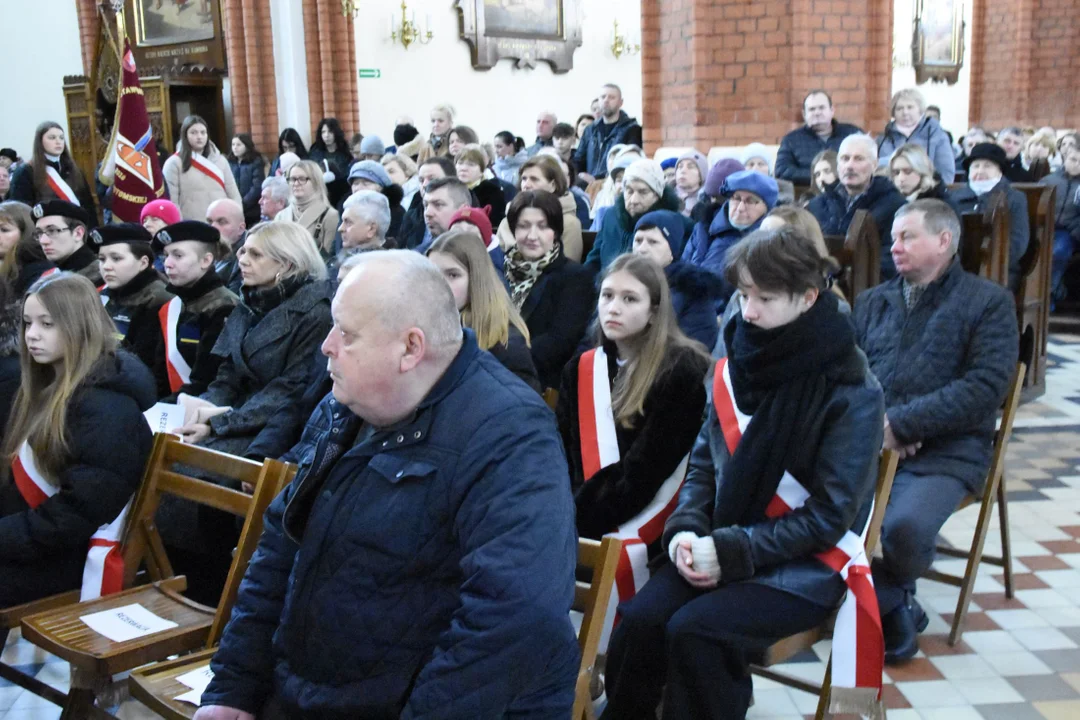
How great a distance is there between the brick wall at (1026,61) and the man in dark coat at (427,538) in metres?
15.5

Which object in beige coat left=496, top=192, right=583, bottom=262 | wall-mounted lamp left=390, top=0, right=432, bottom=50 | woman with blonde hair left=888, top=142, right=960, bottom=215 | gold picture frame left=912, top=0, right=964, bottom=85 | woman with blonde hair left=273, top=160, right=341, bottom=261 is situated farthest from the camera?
gold picture frame left=912, top=0, right=964, bottom=85

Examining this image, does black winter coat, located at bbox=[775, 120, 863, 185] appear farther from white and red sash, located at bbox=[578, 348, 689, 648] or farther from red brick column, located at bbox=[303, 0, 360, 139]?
red brick column, located at bbox=[303, 0, 360, 139]

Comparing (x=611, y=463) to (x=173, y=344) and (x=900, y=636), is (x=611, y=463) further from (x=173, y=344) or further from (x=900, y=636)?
(x=173, y=344)

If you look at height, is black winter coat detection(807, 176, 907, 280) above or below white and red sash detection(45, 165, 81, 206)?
below

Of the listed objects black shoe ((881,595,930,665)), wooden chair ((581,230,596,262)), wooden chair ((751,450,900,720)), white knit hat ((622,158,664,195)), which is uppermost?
white knit hat ((622,158,664,195))

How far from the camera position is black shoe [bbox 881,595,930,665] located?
333 cm

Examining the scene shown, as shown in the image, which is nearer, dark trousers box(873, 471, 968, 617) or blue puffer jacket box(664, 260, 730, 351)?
dark trousers box(873, 471, 968, 617)

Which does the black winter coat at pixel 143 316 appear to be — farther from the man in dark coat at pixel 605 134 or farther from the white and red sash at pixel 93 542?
Result: the man in dark coat at pixel 605 134

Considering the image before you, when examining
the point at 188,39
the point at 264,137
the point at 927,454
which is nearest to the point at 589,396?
the point at 927,454

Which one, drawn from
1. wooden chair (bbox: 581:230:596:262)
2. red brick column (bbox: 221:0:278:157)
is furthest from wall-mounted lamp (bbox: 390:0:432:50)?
wooden chair (bbox: 581:230:596:262)

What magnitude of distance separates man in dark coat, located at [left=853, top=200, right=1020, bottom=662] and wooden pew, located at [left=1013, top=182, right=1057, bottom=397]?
106 inches

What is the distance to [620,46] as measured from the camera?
14.7 metres

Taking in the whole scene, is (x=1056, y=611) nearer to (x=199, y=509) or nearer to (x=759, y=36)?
(x=199, y=509)

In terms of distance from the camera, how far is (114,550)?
Answer: 10.1 feet
